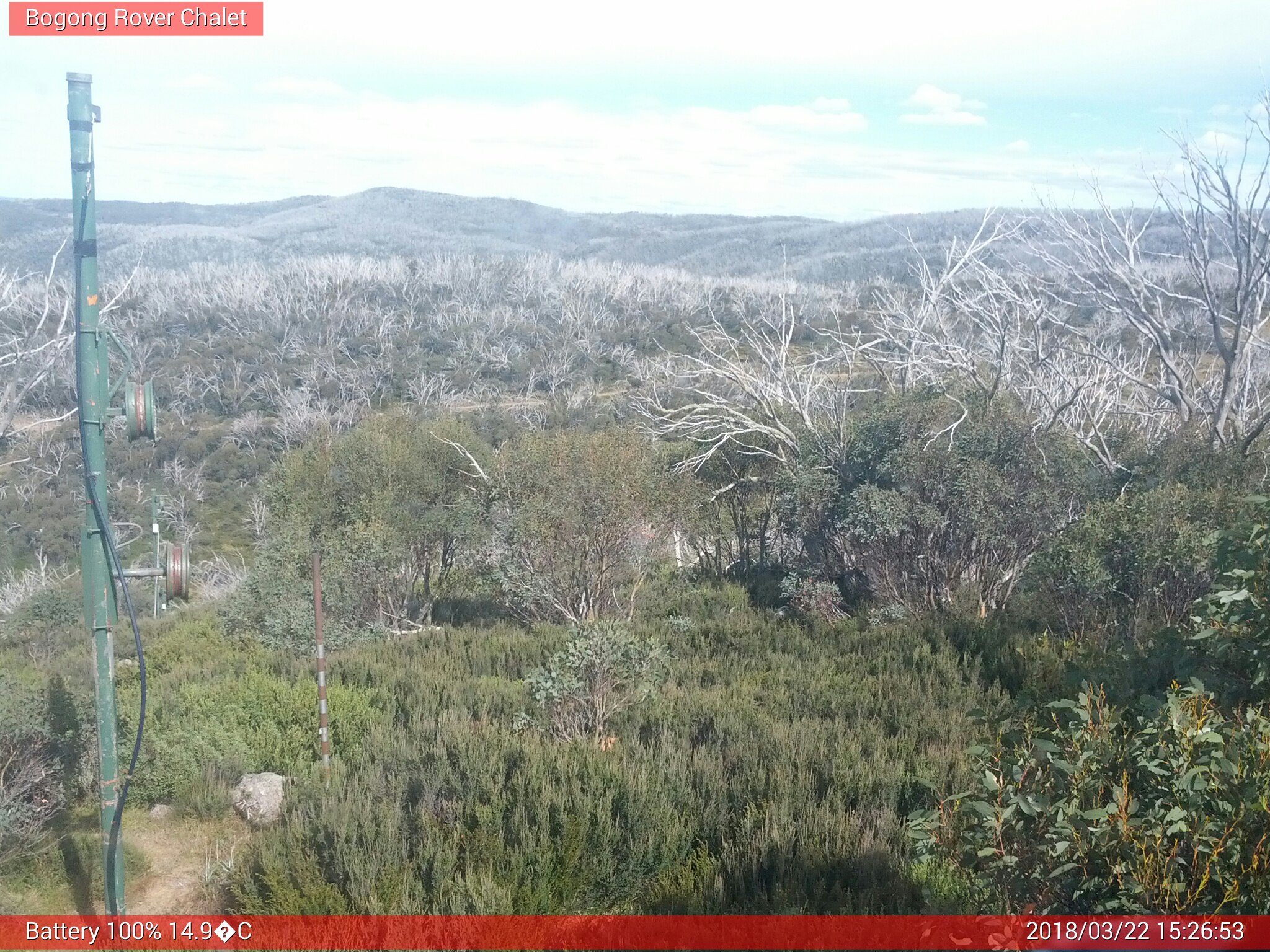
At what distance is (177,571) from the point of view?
4090mm

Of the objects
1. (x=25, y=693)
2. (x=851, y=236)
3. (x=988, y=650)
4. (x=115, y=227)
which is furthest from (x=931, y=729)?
(x=851, y=236)

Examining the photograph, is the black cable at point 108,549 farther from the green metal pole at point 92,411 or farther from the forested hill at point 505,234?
the forested hill at point 505,234

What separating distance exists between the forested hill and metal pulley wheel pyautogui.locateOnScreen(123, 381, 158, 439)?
47.5m

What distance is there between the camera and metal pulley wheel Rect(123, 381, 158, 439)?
158 inches

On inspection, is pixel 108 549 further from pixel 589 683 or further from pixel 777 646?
pixel 777 646

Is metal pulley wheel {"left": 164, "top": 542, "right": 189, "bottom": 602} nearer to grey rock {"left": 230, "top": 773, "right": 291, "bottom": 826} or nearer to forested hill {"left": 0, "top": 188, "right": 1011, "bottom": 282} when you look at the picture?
grey rock {"left": 230, "top": 773, "right": 291, "bottom": 826}

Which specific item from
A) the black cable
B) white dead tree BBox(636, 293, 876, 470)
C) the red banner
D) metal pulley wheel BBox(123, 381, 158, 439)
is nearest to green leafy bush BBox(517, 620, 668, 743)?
the red banner

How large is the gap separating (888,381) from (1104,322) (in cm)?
1969

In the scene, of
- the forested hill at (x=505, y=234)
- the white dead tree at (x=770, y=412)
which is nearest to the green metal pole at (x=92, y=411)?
the white dead tree at (x=770, y=412)

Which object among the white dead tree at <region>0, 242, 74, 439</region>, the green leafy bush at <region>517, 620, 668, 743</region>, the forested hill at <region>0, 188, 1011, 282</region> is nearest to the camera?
the green leafy bush at <region>517, 620, 668, 743</region>

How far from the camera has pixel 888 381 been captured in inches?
520

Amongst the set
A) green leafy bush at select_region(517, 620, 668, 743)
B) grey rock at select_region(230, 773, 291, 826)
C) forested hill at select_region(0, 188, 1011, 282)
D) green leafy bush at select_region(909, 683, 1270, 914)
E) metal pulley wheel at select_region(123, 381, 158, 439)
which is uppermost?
forested hill at select_region(0, 188, 1011, 282)

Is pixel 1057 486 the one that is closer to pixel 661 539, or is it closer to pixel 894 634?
pixel 894 634

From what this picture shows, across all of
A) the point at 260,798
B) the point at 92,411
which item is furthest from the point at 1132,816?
the point at 260,798
